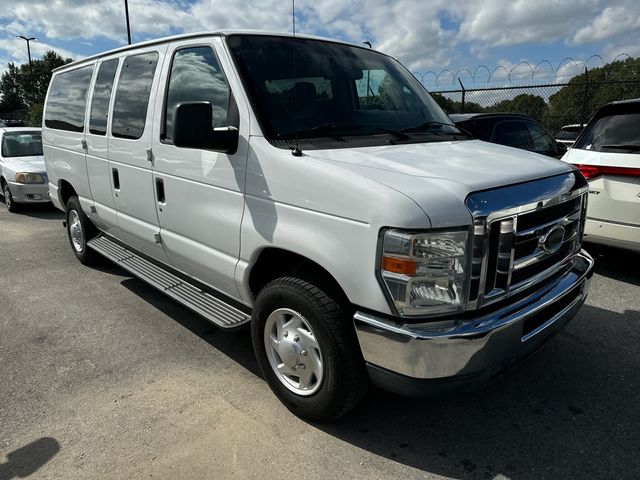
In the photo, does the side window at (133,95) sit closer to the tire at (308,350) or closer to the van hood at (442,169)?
the van hood at (442,169)

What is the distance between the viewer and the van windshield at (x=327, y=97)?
2934mm

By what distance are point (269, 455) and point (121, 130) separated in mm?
2978

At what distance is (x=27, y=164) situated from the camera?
952cm

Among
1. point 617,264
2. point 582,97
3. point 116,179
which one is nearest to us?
point 116,179

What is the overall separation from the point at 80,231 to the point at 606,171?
5722 mm

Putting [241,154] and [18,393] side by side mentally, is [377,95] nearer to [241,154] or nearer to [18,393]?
[241,154]

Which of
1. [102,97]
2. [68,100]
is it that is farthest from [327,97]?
[68,100]

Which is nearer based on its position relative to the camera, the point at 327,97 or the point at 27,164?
the point at 327,97

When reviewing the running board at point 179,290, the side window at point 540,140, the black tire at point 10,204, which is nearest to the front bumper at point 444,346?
the running board at point 179,290

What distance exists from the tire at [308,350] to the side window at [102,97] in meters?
2.72

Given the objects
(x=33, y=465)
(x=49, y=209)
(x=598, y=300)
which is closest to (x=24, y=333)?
(x=33, y=465)

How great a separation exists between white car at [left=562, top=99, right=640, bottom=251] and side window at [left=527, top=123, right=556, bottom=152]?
2116 mm

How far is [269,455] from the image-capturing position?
A: 260 centimetres

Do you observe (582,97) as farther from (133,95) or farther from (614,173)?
A: (133,95)
